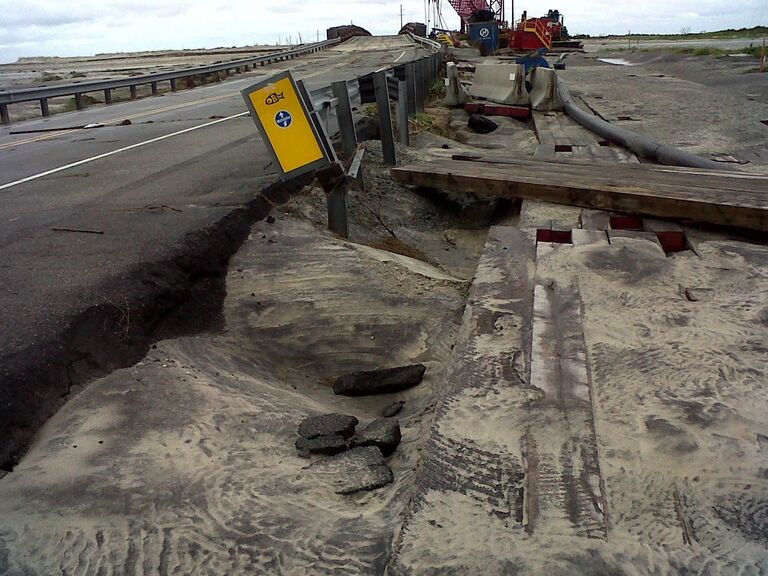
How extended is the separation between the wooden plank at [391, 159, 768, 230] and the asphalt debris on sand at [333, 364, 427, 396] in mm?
2790

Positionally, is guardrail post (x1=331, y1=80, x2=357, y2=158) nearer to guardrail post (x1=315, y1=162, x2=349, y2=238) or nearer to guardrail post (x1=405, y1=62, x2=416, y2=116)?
guardrail post (x1=315, y1=162, x2=349, y2=238)

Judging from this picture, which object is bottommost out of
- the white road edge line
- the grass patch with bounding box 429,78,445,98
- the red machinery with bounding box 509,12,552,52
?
the white road edge line

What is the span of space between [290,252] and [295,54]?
43.1 metres

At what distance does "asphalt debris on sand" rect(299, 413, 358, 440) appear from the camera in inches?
130

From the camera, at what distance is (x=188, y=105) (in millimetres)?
18734

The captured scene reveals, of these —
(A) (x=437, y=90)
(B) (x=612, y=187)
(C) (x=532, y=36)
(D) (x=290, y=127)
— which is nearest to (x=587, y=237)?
(B) (x=612, y=187)

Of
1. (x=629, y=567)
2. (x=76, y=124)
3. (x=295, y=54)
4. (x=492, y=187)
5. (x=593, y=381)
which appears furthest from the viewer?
(x=295, y=54)

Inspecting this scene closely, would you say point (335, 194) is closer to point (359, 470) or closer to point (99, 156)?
point (359, 470)

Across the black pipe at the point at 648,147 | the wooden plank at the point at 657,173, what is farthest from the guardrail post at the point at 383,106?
the black pipe at the point at 648,147

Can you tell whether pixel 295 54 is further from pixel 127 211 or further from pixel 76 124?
pixel 127 211

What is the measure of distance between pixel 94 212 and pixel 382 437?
448 centimetres

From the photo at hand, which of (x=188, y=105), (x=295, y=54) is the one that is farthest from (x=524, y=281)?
(x=295, y=54)

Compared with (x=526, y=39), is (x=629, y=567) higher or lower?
lower

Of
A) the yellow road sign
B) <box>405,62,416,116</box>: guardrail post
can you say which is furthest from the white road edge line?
the yellow road sign
